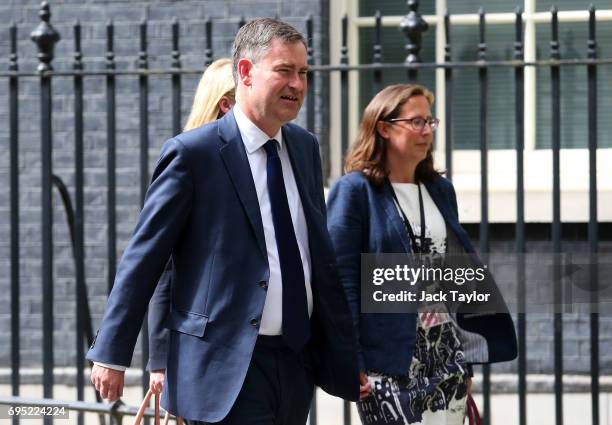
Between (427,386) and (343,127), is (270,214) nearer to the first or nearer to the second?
(427,386)

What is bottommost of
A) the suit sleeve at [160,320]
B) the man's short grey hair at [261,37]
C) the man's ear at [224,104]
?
the suit sleeve at [160,320]

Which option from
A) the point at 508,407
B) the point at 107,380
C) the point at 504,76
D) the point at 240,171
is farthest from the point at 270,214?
the point at 504,76

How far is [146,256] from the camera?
3.67m

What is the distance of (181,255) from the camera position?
3.77 metres

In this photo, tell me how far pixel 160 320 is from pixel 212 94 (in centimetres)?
89

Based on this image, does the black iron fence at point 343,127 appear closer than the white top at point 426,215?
No

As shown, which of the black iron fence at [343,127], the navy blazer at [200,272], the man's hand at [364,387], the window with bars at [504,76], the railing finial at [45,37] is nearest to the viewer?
the navy blazer at [200,272]

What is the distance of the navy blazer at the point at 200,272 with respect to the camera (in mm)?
3656

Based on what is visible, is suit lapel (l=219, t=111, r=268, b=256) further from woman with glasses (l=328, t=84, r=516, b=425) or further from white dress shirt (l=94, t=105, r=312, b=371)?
woman with glasses (l=328, t=84, r=516, b=425)

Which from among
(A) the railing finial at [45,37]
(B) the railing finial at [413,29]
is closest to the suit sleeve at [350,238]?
(B) the railing finial at [413,29]

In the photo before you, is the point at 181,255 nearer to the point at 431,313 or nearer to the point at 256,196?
the point at 256,196

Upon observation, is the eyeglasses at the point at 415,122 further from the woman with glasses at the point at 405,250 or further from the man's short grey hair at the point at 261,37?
the man's short grey hair at the point at 261,37

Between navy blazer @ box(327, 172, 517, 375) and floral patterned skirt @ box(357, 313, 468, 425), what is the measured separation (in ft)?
0.20

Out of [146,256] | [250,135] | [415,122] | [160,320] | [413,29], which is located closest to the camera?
[146,256]
